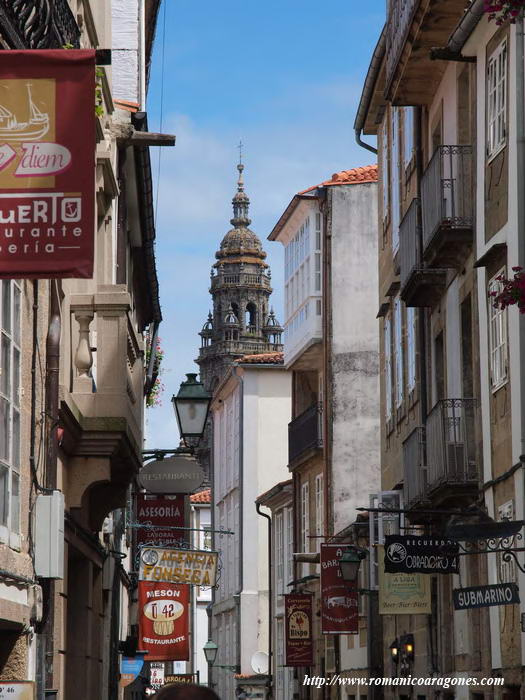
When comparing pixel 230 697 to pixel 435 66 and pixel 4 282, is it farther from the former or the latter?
pixel 4 282

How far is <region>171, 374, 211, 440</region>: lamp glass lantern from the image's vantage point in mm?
17172

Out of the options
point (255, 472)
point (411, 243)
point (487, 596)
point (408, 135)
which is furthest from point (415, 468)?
point (255, 472)

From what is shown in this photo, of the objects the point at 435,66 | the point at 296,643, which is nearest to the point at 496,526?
the point at 435,66

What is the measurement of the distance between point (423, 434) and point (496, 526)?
752 centimetres

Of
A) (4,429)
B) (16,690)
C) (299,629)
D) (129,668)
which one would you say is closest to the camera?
(16,690)

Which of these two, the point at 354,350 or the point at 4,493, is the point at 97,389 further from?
the point at 354,350

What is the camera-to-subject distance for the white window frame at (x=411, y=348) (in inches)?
→ 968

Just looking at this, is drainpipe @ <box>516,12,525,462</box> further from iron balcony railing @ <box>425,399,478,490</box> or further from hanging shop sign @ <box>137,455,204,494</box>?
hanging shop sign @ <box>137,455,204,494</box>

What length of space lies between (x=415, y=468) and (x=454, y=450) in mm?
2283

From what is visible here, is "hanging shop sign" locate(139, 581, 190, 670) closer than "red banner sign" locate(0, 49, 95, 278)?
No

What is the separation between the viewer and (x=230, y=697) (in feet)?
205

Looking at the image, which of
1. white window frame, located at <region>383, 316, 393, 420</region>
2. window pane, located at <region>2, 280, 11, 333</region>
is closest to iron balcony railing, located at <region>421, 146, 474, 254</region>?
white window frame, located at <region>383, 316, 393, 420</region>

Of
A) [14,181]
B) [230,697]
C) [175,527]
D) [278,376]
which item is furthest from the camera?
Answer: [230,697]

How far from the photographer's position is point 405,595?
21641 millimetres
